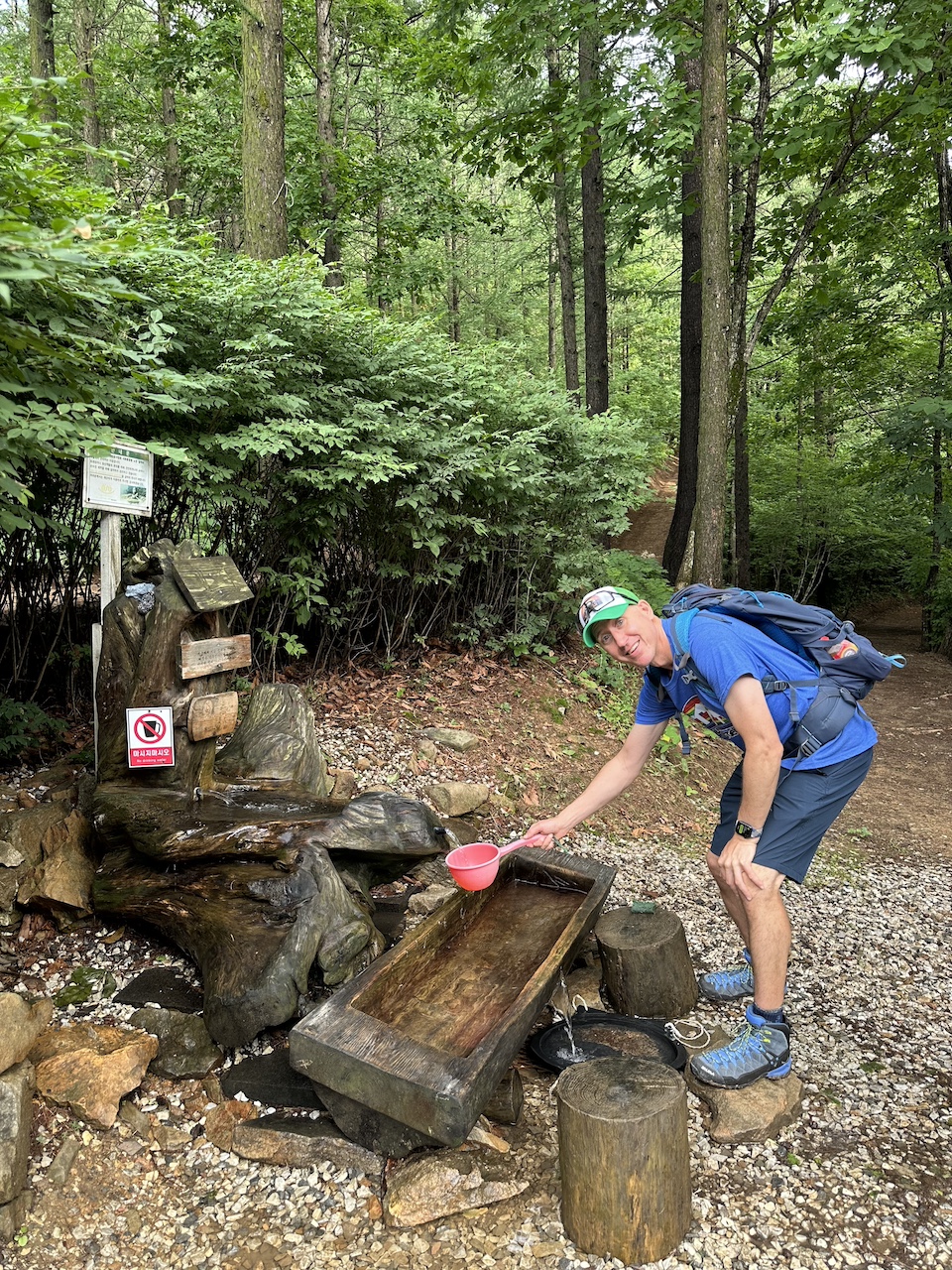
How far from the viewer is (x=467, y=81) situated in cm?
1013

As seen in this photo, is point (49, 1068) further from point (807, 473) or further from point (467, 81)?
point (807, 473)

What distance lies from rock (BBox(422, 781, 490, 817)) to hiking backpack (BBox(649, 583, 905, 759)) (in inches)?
101

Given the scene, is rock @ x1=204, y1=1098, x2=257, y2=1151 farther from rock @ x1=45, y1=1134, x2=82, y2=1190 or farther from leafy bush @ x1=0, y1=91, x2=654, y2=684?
leafy bush @ x1=0, y1=91, x2=654, y2=684

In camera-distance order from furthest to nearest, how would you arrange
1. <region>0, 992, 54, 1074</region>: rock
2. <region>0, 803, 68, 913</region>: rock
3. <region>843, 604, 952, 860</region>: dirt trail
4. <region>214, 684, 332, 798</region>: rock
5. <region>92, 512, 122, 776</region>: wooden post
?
<region>843, 604, 952, 860</region>: dirt trail, <region>214, 684, 332, 798</region>: rock, <region>92, 512, 122, 776</region>: wooden post, <region>0, 803, 68, 913</region>: rock, <region>0, 992, 54, 1074</region>: rock

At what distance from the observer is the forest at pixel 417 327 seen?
3822 millimetres

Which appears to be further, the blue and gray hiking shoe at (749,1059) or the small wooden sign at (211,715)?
the small wooden sign at (211,715)

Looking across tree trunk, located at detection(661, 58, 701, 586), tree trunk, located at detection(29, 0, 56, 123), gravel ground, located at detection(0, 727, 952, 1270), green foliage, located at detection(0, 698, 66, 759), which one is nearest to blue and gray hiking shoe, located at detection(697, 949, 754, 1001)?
gravel ground, located at detection(0, 727, 952, 1270)

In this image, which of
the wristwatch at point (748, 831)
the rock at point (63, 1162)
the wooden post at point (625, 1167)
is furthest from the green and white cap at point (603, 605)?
the rock at point (63, 1162)

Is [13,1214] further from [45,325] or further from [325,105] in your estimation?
[325,105]

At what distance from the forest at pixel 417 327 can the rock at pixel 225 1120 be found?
7.01ft

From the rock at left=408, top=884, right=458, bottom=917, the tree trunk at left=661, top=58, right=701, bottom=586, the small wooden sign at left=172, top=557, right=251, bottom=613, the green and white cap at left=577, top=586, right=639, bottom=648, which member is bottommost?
the rock at left=408, top=884, right=458, bottom=917

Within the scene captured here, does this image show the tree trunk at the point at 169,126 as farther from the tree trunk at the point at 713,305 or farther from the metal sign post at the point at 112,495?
the metal sign post at the point at 112,495

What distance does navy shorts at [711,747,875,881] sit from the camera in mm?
2721

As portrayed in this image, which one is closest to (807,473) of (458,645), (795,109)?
(795,109)
